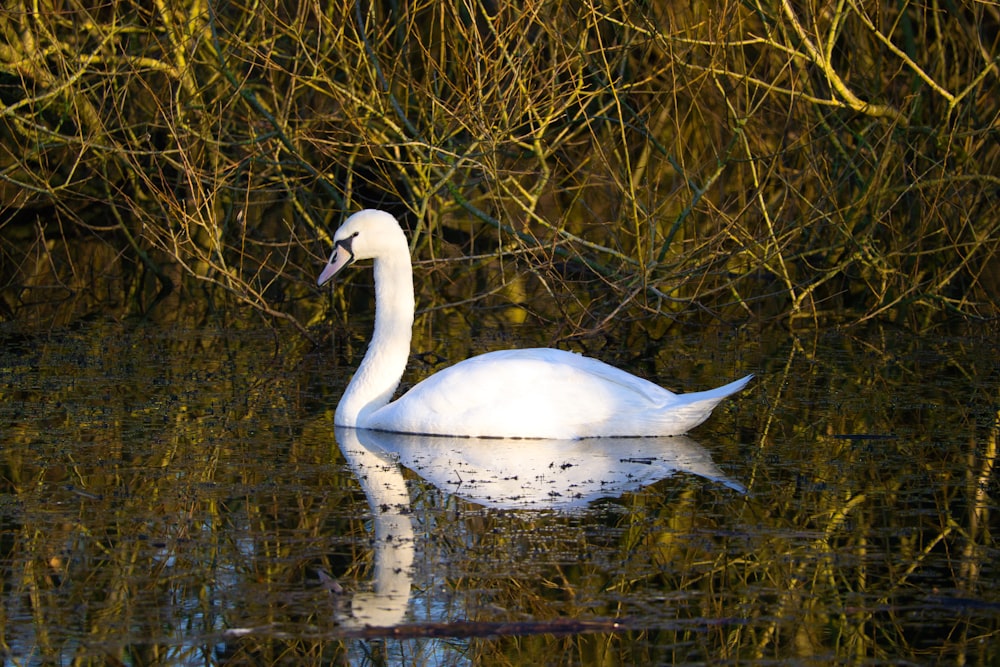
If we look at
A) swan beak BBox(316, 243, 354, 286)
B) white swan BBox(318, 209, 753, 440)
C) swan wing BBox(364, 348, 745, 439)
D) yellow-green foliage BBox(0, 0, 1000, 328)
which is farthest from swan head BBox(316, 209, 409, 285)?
swan wing BBox(364, 348, 745, 439)

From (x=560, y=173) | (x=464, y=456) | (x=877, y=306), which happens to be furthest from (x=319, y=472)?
(x=560, y=173)

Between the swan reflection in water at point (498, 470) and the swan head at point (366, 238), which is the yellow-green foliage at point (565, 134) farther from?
the swan reflection in water at point (498, 470)

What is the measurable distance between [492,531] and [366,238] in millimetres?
2885

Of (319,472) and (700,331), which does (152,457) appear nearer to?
Answer: (319,472)

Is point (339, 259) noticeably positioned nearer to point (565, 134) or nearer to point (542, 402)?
point (542, 402)

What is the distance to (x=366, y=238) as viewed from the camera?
344 inches

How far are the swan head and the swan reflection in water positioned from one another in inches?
40.3

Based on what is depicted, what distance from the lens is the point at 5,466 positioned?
7.47 meters

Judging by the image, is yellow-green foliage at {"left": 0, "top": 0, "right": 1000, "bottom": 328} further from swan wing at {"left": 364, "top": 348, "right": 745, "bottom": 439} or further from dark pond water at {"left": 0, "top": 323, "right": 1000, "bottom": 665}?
swan wing at {"left": 364, "top": 348, "right": 745, "bottom": 439}

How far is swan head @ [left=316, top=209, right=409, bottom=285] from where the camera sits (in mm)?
8719

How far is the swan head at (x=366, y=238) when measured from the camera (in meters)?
8.72

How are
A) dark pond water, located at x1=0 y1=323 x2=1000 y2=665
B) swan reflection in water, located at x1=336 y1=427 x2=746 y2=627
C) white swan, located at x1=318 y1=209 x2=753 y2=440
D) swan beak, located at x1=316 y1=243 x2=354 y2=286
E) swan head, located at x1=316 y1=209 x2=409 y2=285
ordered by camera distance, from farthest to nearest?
swan head, located at x1=316 y1=209 x2=409 y2=285 → swan beak, located at x1=316 y1=243 x2=354 y2=286 → white swan, located at x1=318 y1=209 x2=753 y2=440 → swan reflection in water, located at x1=336 y1=427 x2=746 y2=627 → dark pond water, located at x1=0 y1=323 x2=1000 y2=665

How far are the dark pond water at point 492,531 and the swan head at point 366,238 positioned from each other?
0.99 meters

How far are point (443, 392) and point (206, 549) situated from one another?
7.71ft
